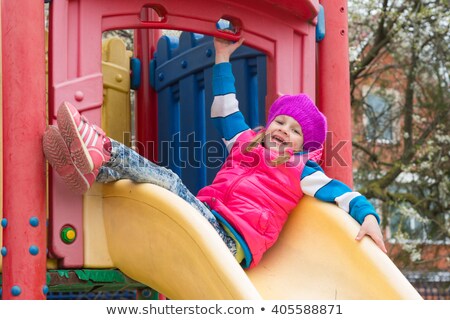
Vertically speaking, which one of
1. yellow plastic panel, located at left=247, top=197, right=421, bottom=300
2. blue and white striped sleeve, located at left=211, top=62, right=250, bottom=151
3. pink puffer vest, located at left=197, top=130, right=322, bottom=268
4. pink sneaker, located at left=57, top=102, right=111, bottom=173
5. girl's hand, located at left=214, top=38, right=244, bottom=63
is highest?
girl's hand, located at left=214, top=38, right=244, bottom=63

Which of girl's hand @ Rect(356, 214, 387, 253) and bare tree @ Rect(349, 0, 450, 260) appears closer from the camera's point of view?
girl's hand @ Rect(356, 214, 387, 253)

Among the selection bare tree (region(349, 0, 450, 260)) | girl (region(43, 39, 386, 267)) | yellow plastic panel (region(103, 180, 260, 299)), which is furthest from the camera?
bare tree (region(349, 0, 450, 260))

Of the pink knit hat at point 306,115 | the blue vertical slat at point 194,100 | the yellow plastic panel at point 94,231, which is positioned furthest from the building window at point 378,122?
the yellow plastic panel at point 94,231

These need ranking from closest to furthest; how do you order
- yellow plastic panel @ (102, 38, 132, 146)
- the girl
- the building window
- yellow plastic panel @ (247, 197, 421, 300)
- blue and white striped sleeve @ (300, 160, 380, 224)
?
yellow plastic panel @ (247, 197, 421, 300) < the girl < blue and white striped sleeve @ (300, 160, 380, 224) < yellow plastic panel @ (102, 38, 132, 146) < the building window

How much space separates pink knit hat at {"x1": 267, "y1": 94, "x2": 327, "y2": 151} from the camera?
3.27 metres

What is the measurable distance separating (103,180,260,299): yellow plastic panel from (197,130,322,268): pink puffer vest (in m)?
0.35

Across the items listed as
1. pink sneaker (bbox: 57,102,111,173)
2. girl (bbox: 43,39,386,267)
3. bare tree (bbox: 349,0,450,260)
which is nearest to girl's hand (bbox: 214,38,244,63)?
girl (bbox: 43,39,386,267)

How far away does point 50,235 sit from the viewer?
3.03 meters

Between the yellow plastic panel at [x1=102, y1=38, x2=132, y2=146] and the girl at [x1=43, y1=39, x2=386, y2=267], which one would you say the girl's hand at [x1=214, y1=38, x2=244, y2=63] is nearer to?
the girl at [x1=43, y1=39, x2=386, y2=267]

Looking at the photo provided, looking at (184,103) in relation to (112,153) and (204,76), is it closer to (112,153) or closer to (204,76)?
(204,76)

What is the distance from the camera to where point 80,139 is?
8.96 ft

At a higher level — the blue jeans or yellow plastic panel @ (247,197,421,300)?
the blue jeans

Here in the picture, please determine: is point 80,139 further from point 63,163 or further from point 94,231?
point 94,231

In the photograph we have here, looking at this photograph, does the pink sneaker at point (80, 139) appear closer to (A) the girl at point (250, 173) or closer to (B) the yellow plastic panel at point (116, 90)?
(A) the girl at point (250, 173)
